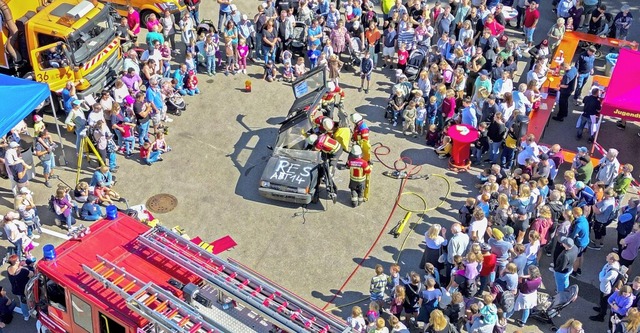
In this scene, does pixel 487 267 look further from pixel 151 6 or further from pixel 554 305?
pixel 151 6

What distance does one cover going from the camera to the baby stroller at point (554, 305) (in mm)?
15555

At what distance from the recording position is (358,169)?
18.2 m

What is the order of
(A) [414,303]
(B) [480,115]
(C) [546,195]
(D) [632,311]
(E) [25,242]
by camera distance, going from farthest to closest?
1. (B) [480,115]
2. (C) [546,195]
3. (E) [25,242]
4. (A) [414,303]
5. (D) [632,311]

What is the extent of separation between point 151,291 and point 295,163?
23.2 ft

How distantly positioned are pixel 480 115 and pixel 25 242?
1150cm

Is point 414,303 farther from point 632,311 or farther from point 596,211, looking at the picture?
point 596,211

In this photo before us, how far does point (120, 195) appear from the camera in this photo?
62.4ft

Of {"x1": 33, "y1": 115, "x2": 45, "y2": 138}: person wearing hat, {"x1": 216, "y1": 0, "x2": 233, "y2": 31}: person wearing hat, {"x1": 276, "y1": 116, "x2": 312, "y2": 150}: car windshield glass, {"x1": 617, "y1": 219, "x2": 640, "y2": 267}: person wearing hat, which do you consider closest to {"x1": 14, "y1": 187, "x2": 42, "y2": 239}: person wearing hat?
{"x1": 33, "y1": 115, "x2": 45, "y2": 138}: person wearing hat

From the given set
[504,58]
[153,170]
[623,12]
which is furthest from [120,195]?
[623,12]

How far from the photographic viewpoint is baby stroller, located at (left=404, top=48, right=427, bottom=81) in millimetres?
22867

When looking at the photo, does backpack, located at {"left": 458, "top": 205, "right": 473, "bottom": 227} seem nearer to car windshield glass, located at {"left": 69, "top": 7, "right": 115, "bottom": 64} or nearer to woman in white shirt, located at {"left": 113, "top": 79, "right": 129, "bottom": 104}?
woman in white shirt, located at {"left": 113, "top": 79, "right": 129, "bottom": 104}

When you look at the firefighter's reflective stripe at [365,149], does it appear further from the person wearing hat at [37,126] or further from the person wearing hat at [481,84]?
the person wearing hat at [37,126]

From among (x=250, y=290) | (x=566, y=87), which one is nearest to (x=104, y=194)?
(x=250, y=290)

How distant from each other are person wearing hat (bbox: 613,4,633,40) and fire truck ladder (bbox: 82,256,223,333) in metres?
18.0
